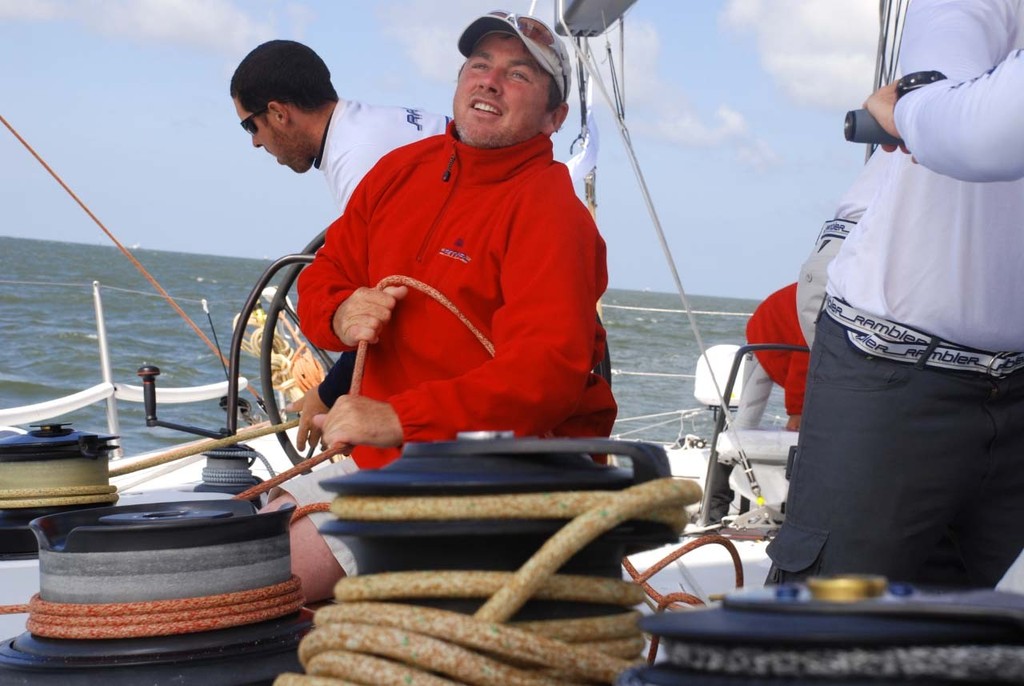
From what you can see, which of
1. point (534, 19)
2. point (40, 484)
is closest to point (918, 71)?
point (534, 19)

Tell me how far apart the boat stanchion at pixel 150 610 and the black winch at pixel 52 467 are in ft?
2.24

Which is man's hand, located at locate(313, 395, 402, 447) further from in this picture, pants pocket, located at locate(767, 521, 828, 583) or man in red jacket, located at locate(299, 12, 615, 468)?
pants pocket, located at locate(767, 521, 828, 583)

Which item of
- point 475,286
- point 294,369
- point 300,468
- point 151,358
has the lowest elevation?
point 151,358

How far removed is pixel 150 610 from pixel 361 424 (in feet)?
1.24

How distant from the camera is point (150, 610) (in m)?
1.32

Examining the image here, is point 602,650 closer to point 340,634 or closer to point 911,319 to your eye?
point 340,634

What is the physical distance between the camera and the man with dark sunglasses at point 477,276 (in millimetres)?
1650

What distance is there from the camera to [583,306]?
175cm

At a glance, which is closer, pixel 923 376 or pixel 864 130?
pixel 864 130

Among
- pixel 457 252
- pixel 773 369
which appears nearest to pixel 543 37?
pixel 457 252

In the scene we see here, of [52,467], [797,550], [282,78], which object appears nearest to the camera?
[797,550]

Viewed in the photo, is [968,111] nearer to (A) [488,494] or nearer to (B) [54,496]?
(A) [488,494]

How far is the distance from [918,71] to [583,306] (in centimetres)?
54

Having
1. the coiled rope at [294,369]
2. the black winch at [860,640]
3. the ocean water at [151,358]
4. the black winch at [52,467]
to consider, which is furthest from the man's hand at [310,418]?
the ocean water at [151,358]
